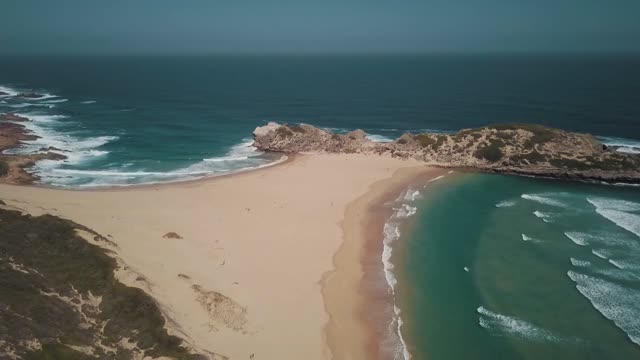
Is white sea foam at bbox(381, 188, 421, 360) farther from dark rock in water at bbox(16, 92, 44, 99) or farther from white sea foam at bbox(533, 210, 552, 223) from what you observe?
dark rock in water at bbox(16, 92, 44, 99)

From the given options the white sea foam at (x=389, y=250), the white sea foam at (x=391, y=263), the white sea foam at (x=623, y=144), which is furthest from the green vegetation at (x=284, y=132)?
the white sea foam at (x=623, y=144)

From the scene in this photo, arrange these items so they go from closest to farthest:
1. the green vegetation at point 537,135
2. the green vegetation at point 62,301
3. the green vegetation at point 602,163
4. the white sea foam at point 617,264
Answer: the green vegetation at point 62,301, the white sea foam at point 617,264, the green vegetation at point 602,163, the green vegetation at point 537,135

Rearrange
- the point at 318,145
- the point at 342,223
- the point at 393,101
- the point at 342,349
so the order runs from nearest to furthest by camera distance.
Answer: the point at 342,349 < the point at 342,223 < the point at 318,145 < the point at 393,101

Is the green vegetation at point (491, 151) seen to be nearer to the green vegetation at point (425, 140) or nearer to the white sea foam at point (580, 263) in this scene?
the green vegetation at point (425, 140)

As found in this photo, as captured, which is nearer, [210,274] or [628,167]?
[210,274]

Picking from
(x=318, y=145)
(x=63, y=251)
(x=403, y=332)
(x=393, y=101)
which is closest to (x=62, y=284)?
(x=63, y=251)

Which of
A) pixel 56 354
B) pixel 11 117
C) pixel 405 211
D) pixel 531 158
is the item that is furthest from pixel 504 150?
pixel 11 117

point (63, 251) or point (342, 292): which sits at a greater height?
point (63, 251)

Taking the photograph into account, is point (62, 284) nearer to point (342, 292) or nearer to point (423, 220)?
point (342, 292)
